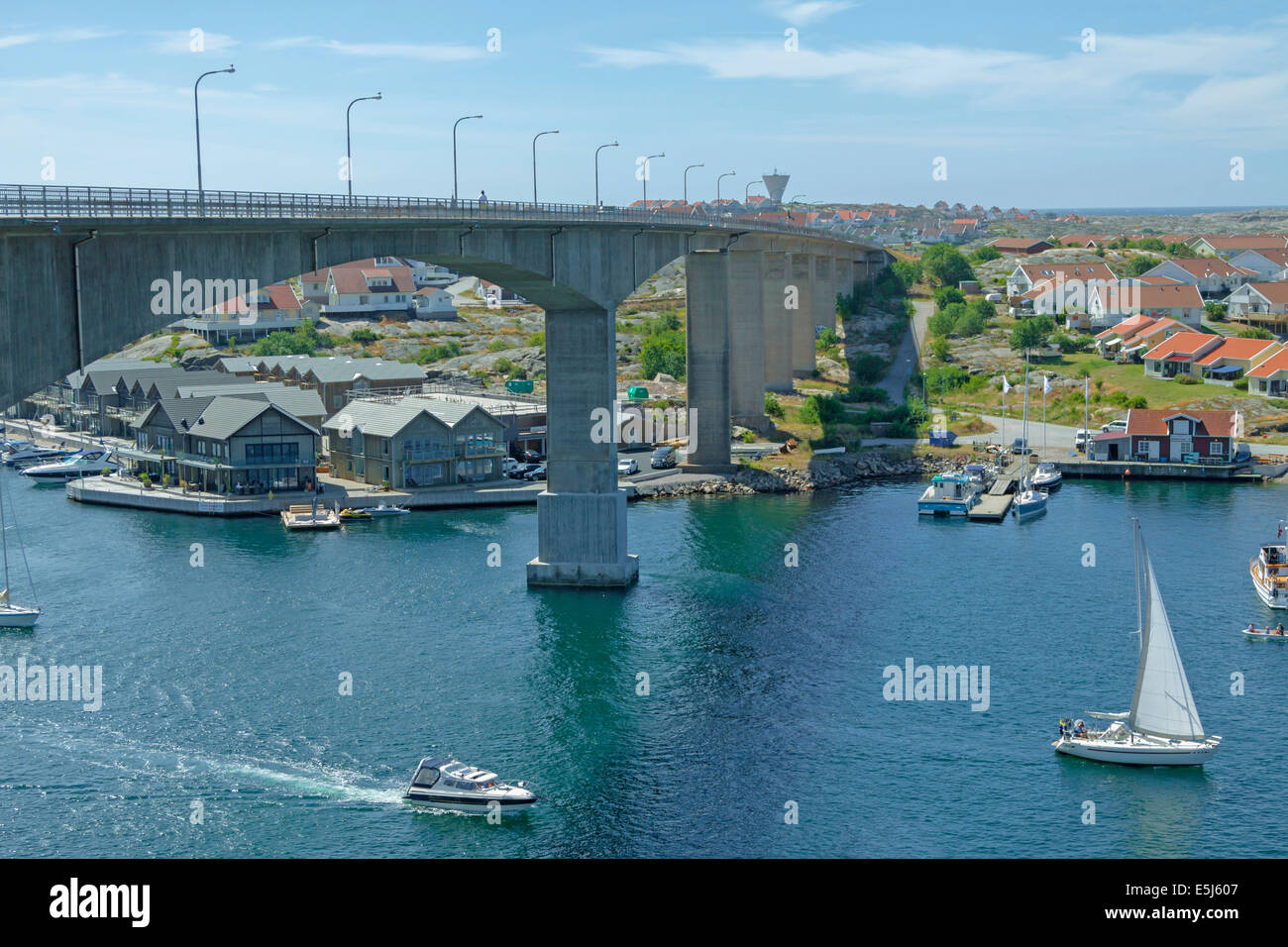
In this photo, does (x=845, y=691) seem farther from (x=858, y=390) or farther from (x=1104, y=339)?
(x=1104, y=339)

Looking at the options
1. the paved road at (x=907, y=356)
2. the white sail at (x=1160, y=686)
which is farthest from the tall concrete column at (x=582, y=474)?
the paved road at (x=907, y=356)

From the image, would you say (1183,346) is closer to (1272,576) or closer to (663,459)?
(663,459)

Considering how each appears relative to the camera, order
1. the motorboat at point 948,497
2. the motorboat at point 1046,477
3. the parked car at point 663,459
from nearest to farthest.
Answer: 1. the motorboat at point 948,497
2. the motorboat at point 1046,477
3. the parked car at point 663,459

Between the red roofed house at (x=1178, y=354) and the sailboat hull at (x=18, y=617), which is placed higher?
the red roofed house at (x=1178, y=354)

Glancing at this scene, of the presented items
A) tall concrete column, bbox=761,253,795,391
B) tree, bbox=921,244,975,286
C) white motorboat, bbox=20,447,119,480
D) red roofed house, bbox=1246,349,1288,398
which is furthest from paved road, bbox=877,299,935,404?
white motorboat, bbox=20,447,119,480

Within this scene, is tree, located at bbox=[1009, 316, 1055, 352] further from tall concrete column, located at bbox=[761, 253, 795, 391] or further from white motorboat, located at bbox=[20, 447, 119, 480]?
white motorboat, located at bbox=[20, 447, 119, 480]

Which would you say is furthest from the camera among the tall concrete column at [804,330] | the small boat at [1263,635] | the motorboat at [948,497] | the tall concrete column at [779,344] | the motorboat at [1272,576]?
the tall concrete column at [804,330]

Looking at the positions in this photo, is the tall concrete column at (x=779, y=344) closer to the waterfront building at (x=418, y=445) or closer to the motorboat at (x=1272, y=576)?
the waterfront building at (x=418, y=445)

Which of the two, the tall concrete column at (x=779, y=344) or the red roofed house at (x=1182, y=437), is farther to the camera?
the tall concrete column at (x=779, y=344)
